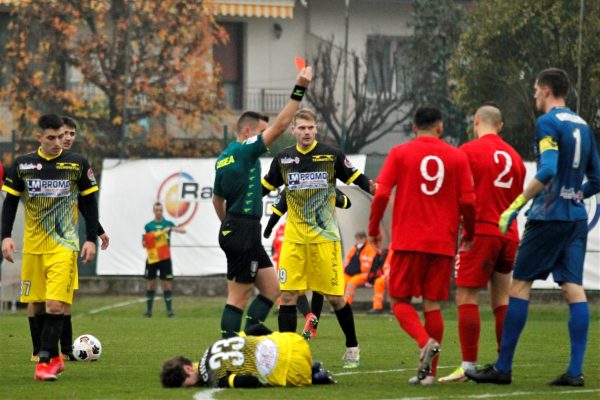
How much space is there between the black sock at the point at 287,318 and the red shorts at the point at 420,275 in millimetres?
1977

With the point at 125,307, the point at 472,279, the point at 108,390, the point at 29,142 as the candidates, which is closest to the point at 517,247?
the point at 472,279

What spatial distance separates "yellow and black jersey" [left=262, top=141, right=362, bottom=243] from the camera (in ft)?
43.1

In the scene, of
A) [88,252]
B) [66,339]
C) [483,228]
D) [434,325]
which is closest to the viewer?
[434,325]

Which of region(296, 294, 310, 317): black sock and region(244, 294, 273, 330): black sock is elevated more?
region(244, 294, 273, 330): black sock

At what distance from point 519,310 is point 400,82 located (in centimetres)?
2445

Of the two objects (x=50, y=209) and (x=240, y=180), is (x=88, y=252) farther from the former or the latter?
(x=240, y=180)

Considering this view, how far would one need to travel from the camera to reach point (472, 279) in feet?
37.0

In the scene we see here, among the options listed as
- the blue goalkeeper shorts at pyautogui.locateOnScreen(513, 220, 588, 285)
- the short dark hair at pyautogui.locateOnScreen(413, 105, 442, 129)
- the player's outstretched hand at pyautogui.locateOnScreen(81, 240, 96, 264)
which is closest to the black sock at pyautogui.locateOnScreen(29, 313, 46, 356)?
the player's outstretched hand at pyautogui.locateOnScreen(81, 240, 96, 264)

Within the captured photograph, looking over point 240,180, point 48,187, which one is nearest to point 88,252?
point 48,187

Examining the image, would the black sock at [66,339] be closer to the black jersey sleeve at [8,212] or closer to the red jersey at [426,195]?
the black jersey sleeve at [8,212]

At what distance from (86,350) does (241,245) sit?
244 centimetres

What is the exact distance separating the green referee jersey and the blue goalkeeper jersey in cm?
270

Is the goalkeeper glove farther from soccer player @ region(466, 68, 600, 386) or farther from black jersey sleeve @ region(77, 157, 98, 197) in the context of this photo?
black jersey sleeve @ region(77, 157, 98, 197)

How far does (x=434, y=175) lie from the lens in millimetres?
10812
